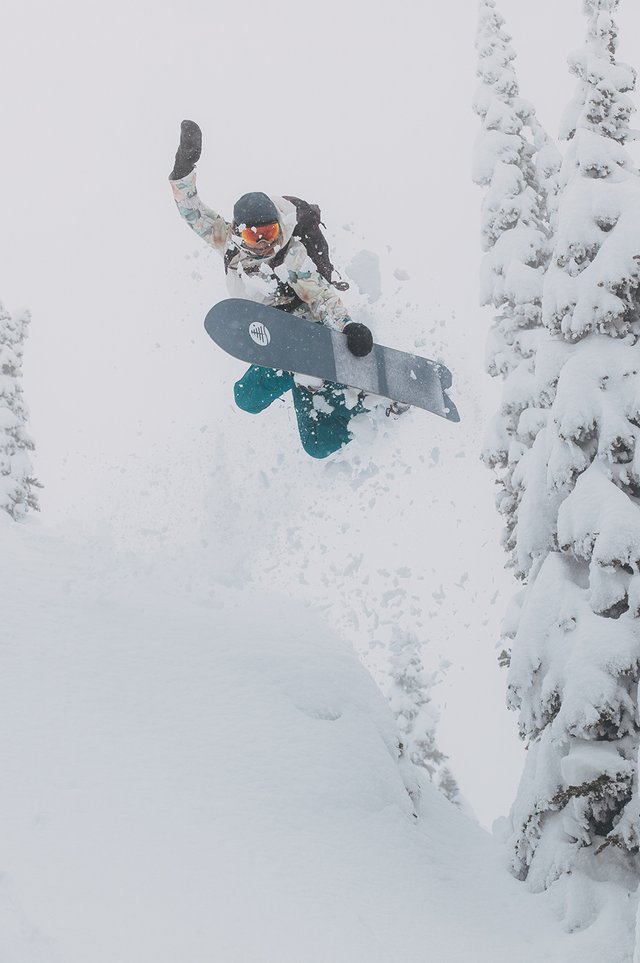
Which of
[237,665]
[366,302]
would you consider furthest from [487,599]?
[366,302]

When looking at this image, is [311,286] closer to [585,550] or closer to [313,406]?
[313,406]

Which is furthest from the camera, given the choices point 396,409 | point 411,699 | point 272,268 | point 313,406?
point 411,699

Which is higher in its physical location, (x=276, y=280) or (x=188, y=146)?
(x=188, y=146)

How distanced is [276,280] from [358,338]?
44.8 inches

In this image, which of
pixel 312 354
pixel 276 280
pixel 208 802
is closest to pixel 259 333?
pixel 312 354

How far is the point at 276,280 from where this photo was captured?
995 cm

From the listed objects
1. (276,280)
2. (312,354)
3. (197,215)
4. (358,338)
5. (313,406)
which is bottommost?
(313,406)

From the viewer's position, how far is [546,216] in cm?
1248

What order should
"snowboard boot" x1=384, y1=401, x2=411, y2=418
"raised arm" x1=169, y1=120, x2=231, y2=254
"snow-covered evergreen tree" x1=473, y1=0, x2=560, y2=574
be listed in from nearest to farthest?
1. "raised arm" x1=169, y1=120, x2=231, y2=254
2. "snowboard boot" x1=384, y1=401, x2=411, y2=418
3. "snow-covered evergreen tree" x1=473, y1=0, x2=560, y2=574

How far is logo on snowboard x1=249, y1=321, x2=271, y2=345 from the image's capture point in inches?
374

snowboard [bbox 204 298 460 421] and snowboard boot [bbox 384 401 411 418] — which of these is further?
snowboard boot [bbox 384 401 411 418]

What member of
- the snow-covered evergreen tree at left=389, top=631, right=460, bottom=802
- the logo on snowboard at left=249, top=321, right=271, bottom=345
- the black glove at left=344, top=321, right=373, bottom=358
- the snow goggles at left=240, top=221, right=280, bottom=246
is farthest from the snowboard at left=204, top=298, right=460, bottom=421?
the snow-covered evergreen tree at left=389, top=631, right=460, bottom=802

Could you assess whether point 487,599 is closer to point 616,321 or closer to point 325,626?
point 325,626

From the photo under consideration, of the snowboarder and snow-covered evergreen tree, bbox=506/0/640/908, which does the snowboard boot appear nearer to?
the snowboarder
